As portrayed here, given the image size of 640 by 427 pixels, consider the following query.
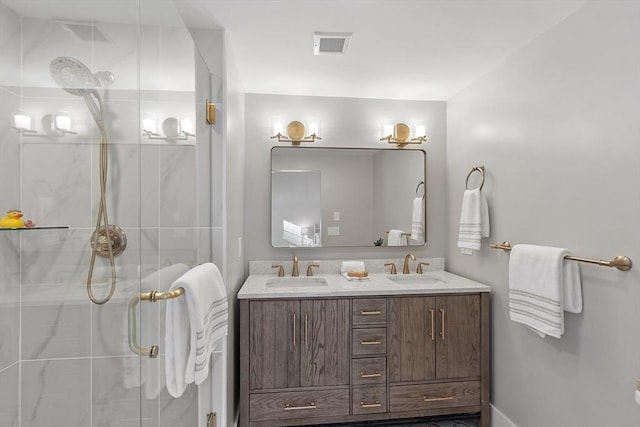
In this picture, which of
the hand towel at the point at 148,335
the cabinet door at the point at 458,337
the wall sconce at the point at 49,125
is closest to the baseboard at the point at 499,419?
the cabinet door at the point at 458,337

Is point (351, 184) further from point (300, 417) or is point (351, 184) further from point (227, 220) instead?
point (300, 417)

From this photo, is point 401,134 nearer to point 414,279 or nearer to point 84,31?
point 414,279

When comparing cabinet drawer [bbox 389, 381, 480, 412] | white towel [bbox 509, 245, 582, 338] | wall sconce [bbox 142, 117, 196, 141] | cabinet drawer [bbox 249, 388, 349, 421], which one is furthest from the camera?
cabinet drawer [bbox 389, 381, 480, 412]

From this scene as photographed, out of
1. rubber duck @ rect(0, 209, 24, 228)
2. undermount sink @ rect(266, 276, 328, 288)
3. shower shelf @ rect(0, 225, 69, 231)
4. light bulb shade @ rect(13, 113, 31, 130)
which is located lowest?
undermount sink @ rect(266, 276, 328, 288)

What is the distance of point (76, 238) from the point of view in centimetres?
85

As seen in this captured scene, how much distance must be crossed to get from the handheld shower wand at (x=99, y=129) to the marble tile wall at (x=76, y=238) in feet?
0.06

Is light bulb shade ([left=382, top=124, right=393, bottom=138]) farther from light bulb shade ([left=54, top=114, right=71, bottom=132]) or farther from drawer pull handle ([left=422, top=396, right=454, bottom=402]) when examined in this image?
light bulb shade ([left=54, top=114, right=71, bottom=132])

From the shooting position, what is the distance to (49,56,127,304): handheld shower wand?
31.8 inches

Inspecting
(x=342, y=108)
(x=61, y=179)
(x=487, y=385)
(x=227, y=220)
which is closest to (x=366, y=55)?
(x=342, y=108)

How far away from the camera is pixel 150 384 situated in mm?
1150

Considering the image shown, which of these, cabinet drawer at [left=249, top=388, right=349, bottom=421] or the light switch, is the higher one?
the light switch

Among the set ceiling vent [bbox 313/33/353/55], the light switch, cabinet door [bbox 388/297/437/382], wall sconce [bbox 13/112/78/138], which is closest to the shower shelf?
wall sconce [bbox 13/112/78/138]

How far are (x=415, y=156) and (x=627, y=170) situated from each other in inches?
60.9

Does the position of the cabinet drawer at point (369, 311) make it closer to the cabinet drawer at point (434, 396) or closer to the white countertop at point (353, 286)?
the white countertop at point (353, 286)
